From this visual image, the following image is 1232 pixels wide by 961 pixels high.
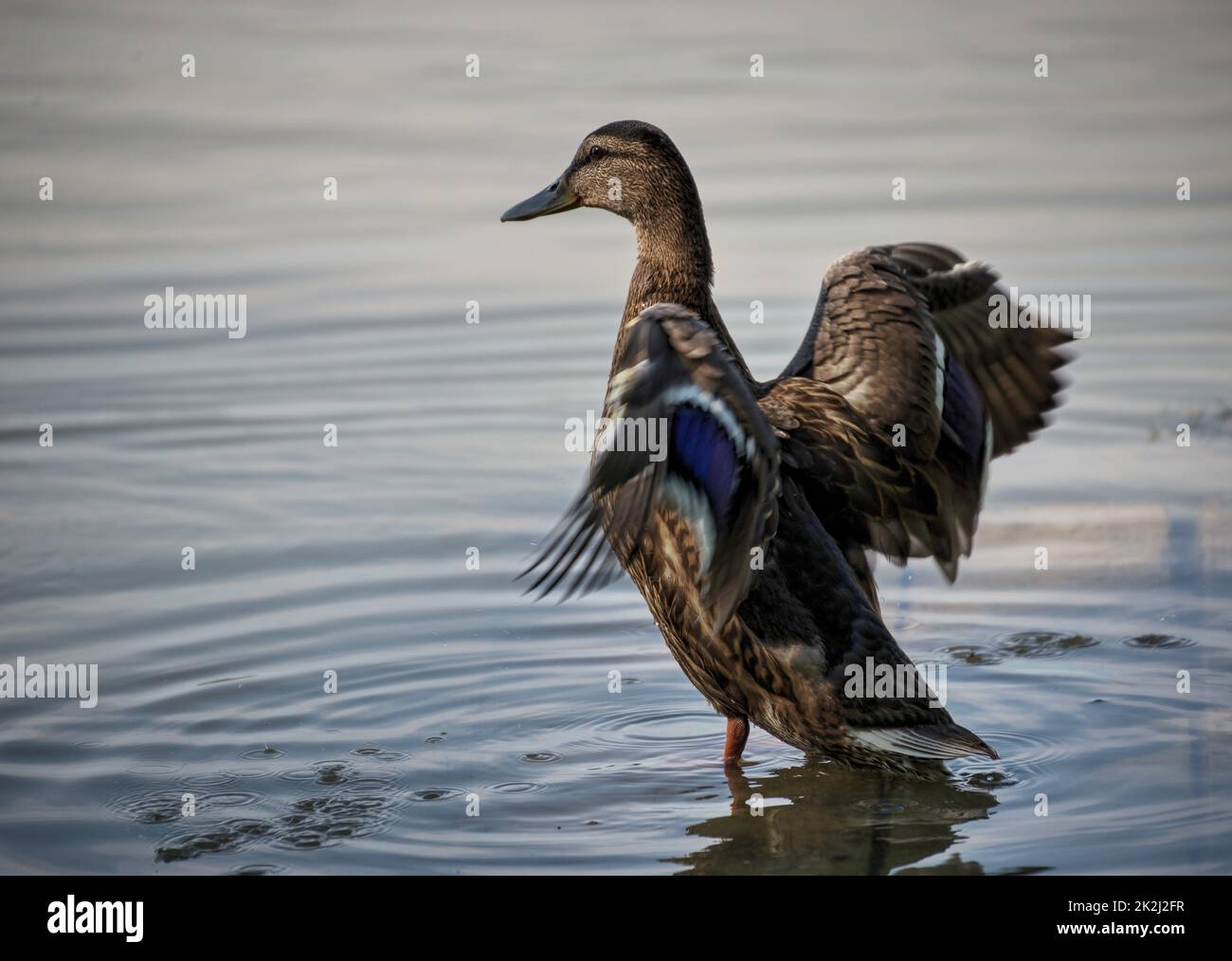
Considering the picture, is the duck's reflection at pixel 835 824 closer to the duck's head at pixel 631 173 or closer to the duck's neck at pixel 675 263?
the duck's neck at pixel 675 263

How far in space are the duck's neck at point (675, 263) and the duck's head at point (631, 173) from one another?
39 mm

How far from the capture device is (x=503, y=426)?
920cm

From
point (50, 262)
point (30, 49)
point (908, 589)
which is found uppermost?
point (30, 49)

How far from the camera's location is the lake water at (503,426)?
218 inches

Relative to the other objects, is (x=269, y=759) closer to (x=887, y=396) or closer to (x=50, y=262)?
(x=887, y=396)

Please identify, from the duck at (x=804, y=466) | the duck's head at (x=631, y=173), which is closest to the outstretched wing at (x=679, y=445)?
the duck at (x=804, y=466)

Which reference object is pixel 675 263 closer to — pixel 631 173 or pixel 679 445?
pixel 631 173

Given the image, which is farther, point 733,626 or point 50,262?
point 50,262

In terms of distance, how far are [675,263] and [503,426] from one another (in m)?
3.14

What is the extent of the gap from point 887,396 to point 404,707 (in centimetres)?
199

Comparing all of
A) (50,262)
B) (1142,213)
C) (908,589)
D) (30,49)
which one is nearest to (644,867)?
(908,589)

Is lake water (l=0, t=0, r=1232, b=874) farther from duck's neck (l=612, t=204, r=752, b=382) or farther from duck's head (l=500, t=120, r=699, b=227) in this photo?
duck's head (l=500, t=120, r=699, b=227)

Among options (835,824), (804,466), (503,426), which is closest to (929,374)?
(804,466)

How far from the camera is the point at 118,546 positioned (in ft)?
25.4
